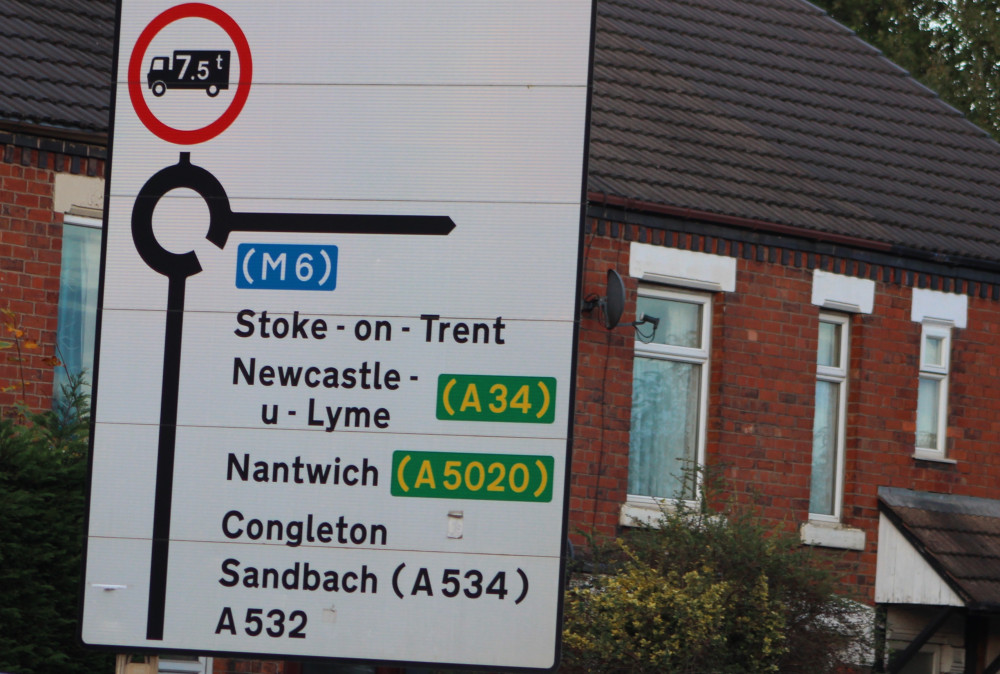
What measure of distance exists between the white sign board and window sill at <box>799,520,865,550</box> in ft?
32.3

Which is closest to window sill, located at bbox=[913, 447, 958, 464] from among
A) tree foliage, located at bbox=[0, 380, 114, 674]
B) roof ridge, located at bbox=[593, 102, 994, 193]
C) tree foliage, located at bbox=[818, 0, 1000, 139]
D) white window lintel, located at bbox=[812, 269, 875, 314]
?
white window lintel, located at bbox=[812, 269, 875, 314]

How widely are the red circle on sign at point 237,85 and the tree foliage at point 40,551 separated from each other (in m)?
4.95

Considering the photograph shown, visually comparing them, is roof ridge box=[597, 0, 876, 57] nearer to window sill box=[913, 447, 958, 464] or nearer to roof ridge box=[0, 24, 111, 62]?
window sill box=[913, 447, 958, 464]

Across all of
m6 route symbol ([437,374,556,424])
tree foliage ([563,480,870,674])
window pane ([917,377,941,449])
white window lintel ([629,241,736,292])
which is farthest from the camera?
window pane ([917,377,941,449])

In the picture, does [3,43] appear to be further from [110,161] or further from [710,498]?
[110,161]

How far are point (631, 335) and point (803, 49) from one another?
18.2 ft

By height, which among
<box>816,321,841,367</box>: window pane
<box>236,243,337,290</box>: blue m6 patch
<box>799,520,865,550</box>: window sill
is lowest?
<box>799,520,865,550</box>: window sill

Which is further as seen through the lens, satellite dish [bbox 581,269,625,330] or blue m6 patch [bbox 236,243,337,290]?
satellite dish [bbox 581,269,625,330]

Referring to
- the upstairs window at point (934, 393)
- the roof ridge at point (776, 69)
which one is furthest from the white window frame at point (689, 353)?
the roof ridge at point (776, 69)

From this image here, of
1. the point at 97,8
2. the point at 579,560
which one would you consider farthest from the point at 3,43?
the point at 579,560

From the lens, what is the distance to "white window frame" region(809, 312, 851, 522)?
14867 millimetres

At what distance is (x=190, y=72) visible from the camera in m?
5.00

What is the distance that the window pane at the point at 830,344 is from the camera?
49.0 feet

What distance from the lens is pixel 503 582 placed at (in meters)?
4.67
